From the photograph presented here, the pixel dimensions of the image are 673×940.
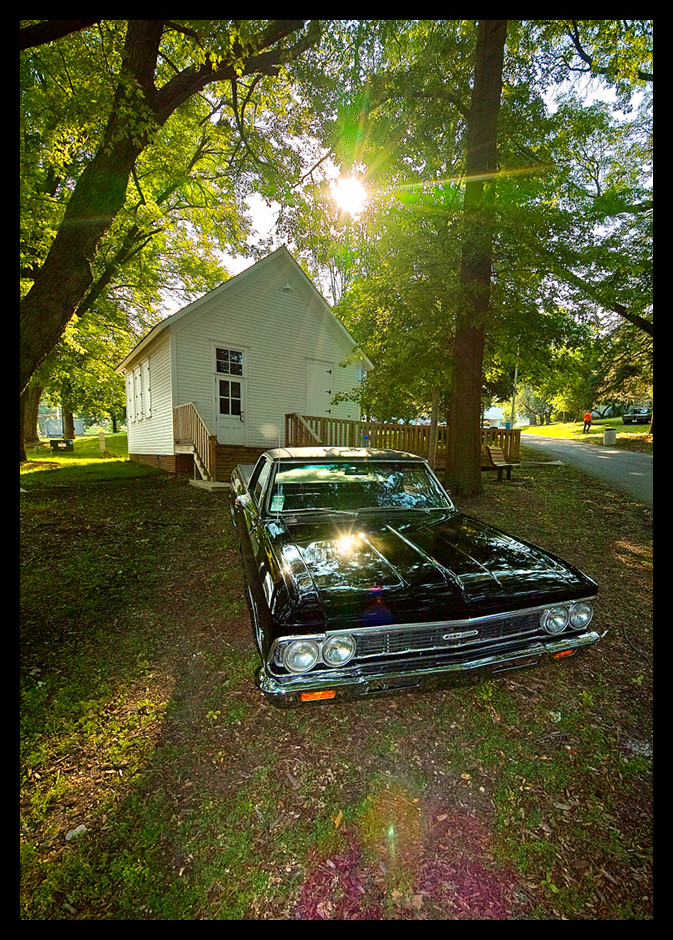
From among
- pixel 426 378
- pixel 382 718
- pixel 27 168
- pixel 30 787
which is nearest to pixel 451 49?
pixel 426 378

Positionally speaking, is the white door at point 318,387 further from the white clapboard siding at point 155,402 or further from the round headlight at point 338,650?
the round headlight at point 338,650

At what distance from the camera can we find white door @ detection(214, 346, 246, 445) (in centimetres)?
1270

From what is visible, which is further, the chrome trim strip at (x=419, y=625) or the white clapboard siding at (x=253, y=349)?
the white clapboard siding at (x=253, y=349)

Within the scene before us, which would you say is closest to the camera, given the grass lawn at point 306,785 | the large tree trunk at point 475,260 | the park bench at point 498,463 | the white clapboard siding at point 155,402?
the grass lawn at point 306,785

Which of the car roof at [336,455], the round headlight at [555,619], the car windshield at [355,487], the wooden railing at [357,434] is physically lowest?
the round headlight at [555,619]

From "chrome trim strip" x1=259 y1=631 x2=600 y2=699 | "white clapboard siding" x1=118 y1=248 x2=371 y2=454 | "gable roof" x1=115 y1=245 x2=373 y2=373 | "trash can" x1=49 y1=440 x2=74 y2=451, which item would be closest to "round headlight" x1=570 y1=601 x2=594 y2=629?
"chrome trim strip" x1=259 y1=631 x2=600 y2=699

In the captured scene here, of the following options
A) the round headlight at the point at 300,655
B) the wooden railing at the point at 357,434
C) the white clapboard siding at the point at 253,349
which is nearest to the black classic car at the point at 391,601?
the round headlight at the point at 300,655

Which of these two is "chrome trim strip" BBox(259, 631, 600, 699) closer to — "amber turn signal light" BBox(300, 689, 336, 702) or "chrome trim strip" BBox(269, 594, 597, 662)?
"amber turn signal light" BBox(300, 689, 336, 702)

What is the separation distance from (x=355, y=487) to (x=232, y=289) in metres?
11.2

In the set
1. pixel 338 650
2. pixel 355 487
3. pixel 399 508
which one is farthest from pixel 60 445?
pixel 338 650

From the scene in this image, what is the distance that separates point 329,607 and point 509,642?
121 cm

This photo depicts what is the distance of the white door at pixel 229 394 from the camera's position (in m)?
12.7

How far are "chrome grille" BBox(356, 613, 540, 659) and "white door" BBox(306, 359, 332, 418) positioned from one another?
12.7 meters
